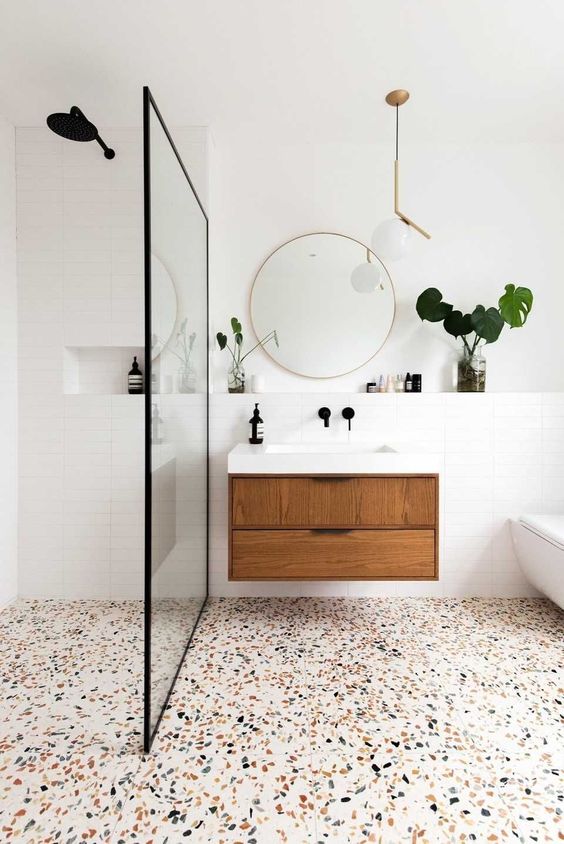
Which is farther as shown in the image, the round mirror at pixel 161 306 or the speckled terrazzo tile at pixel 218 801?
the round mirror at pixel 161 306

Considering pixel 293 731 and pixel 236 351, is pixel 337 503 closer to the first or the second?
pixel 293 731

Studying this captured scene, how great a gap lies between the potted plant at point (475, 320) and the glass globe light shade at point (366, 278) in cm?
31

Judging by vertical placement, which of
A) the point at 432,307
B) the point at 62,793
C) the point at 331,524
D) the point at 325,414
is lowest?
the point at 62,793

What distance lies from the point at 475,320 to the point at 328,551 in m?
1.48

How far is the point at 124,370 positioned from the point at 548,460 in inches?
98.8

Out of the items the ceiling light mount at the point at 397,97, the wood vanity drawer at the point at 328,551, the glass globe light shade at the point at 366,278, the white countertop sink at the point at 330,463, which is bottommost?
the wood vanity drawer at the point at 328,551

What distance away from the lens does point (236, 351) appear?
2.73 meters

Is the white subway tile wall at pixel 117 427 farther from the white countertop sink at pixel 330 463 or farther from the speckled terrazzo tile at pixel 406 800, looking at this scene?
the speckled terrazzo tile at pixel 406 800

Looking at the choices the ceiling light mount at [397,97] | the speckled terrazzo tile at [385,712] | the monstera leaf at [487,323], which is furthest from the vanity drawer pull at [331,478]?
the ceiling light mount at [397,97]

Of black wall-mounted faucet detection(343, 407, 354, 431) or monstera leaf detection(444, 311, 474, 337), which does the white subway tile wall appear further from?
monstera leaf detection(444, 311, 474, 337)

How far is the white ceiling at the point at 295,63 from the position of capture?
1.77 meters

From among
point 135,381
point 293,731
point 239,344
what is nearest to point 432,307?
point 239,344

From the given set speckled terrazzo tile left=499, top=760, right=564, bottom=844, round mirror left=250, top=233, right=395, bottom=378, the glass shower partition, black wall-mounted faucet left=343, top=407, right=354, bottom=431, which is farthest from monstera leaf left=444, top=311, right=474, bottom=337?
speckled terrazzo tile left=499, top=760, right=564, bottom=844

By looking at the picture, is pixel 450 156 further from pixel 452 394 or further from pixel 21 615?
pixel 21 615
